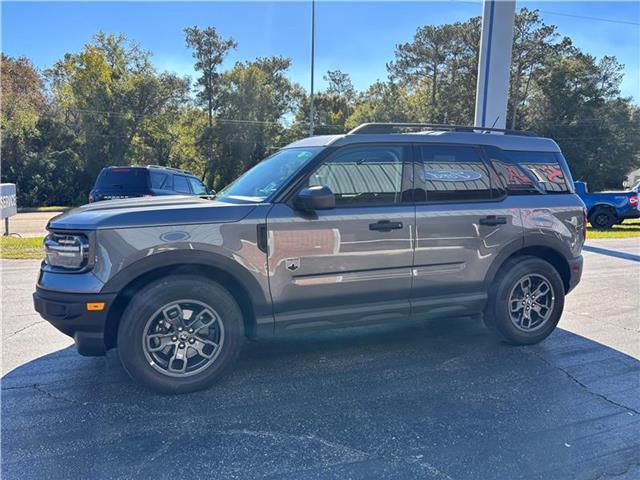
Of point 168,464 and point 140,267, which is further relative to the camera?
point 140,267

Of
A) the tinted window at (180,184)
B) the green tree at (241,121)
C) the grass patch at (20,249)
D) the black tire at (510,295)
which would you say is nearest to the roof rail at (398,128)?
the black tire at (510,295)

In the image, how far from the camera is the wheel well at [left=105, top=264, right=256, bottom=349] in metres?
3.54

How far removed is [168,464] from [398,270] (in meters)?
2.40

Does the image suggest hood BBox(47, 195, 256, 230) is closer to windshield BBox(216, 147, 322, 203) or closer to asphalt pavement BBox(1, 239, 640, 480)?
windshield BBox(216, 147, 322, 203)

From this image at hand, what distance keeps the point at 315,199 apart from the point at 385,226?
743 mm

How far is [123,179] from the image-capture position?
11305mm

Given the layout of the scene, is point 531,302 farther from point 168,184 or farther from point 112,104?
point 112,104

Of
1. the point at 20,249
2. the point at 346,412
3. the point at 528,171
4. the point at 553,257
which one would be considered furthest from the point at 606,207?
the point at 20,249

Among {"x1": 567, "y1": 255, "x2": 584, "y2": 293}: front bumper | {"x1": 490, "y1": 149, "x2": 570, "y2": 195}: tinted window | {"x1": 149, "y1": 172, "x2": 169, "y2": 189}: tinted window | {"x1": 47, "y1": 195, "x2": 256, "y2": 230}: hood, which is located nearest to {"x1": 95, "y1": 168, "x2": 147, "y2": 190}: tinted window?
{"x1": 149, "y1": 172, "x2": 169, "y2": 189}: tinted window

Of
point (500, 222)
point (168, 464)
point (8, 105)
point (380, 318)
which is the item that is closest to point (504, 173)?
point (500, 222)

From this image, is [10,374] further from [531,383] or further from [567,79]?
[567,79]

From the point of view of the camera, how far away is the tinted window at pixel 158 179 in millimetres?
11398

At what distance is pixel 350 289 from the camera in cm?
401

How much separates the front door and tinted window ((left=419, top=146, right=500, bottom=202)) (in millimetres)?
216
